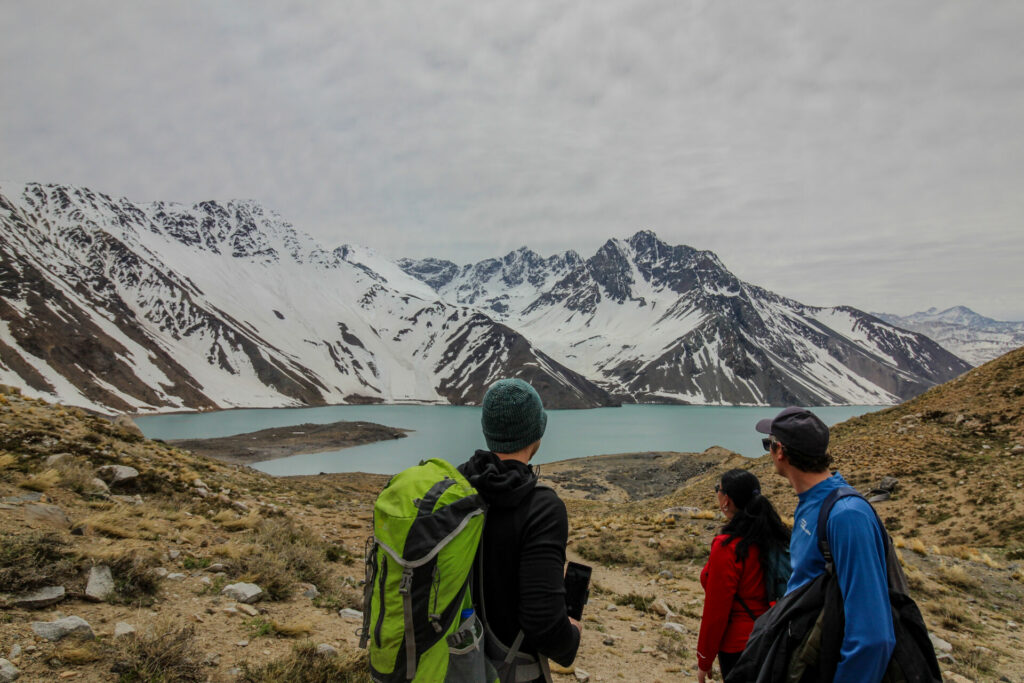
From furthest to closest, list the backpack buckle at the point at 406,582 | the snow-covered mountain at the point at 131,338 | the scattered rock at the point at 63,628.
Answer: the snow-covered mountain at the point at 131,338 < the scattered rock at the point at 63,628 < the backpack buckle at the point at 406,582

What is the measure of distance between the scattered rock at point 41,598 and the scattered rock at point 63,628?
38cm

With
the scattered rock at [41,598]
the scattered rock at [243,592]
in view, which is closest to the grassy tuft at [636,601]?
the scattered rock at [243,592]

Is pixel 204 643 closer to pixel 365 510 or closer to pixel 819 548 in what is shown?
pixel 819 548

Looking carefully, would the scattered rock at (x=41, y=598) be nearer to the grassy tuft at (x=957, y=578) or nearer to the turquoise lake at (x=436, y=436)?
the grassy tuft at (x=957, y=578)

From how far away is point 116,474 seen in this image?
Answer: 9.27 metres


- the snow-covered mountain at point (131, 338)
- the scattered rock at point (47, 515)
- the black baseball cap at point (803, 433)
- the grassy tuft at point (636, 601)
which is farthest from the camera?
the snow-covered mountain at point (131, 338)

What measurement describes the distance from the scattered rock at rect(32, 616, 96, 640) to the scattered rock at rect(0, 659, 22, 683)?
0.47m

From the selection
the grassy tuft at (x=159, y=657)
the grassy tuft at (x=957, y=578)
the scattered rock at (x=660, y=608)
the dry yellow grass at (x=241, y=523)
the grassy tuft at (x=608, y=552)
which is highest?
the grassy tuft at (x=159, y=657)

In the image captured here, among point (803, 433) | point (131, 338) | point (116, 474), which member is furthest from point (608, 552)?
point (131, 338)

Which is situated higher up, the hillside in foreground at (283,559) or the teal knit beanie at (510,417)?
the teal knit beanie at (510,417)

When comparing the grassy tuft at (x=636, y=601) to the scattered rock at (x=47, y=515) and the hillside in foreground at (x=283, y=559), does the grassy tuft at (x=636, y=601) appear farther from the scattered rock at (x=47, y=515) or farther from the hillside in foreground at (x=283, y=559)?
the scattered rock at (x=47, y=515)

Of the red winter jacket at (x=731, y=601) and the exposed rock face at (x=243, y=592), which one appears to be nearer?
the red winter jacket at (x=731, y=601)

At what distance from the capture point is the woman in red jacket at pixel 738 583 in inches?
150

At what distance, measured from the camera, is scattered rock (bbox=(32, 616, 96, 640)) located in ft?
13.6
